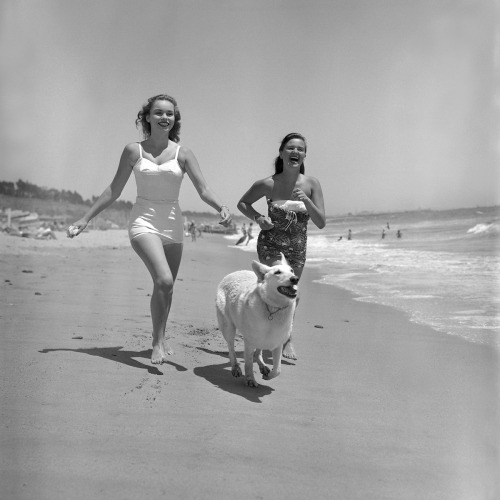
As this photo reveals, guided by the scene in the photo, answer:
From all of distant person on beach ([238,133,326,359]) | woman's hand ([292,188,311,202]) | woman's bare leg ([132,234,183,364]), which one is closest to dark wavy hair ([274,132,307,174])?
distant person on beach ([238,133,326,359])

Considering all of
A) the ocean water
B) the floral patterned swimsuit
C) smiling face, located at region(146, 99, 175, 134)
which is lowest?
the ocean water

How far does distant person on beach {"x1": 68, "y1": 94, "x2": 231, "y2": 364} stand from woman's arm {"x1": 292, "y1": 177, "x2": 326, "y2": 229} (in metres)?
0.61

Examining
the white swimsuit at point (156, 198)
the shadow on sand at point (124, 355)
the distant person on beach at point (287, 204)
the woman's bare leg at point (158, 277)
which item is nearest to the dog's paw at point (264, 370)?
the shadow on sand at point (124, 355)

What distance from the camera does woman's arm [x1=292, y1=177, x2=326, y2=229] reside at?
421 cm

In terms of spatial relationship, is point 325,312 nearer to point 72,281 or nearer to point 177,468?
point 72,281

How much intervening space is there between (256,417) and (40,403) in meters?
1.29

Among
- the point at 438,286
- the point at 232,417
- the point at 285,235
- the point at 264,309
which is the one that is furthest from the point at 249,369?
the point at 438,286

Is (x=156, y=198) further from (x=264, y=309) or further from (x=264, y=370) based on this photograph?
(x=264, y=370)

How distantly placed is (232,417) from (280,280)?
0.93 meters

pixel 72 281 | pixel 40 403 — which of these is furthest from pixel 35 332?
pixel 72 281

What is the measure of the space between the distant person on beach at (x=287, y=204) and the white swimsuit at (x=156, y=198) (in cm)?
73

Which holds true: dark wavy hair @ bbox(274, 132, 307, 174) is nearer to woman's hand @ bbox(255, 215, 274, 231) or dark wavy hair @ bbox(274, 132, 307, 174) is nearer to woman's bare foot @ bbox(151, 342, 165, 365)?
woman's hand @ bbox(255, 215, 274, 231)

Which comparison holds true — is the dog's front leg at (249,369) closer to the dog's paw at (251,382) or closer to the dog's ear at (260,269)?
the dog's paw at (251,382)

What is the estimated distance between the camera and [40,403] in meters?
3.12
